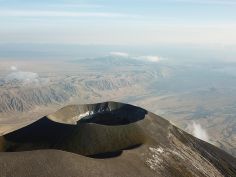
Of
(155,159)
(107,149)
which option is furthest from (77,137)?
(155,159)

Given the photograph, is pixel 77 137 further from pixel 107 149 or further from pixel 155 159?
pixel 155 159

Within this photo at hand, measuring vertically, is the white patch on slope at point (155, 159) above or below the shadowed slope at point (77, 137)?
below

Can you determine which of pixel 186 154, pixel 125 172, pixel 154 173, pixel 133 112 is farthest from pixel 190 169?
pixel 133 112

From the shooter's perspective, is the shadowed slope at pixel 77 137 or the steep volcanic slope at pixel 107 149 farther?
the shadowed slope at pixel 77 137

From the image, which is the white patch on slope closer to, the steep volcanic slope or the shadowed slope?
the steep volcanic slope

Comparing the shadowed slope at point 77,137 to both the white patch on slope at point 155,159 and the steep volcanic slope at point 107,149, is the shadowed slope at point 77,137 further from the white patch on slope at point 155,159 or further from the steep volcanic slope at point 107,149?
the white patch on slope at point 155,159

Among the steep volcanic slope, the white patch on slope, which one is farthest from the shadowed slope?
the white patch on slope

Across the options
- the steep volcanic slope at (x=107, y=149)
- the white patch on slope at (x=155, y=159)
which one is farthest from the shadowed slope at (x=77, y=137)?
the white patch on slope at (x=155, y=159)

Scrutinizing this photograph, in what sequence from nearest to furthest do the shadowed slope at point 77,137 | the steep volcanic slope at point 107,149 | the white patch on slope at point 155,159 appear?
the steep volcanic slope at point 107,149
the white patch on slope at point 155,159
the shadowed slope at point 77,137
